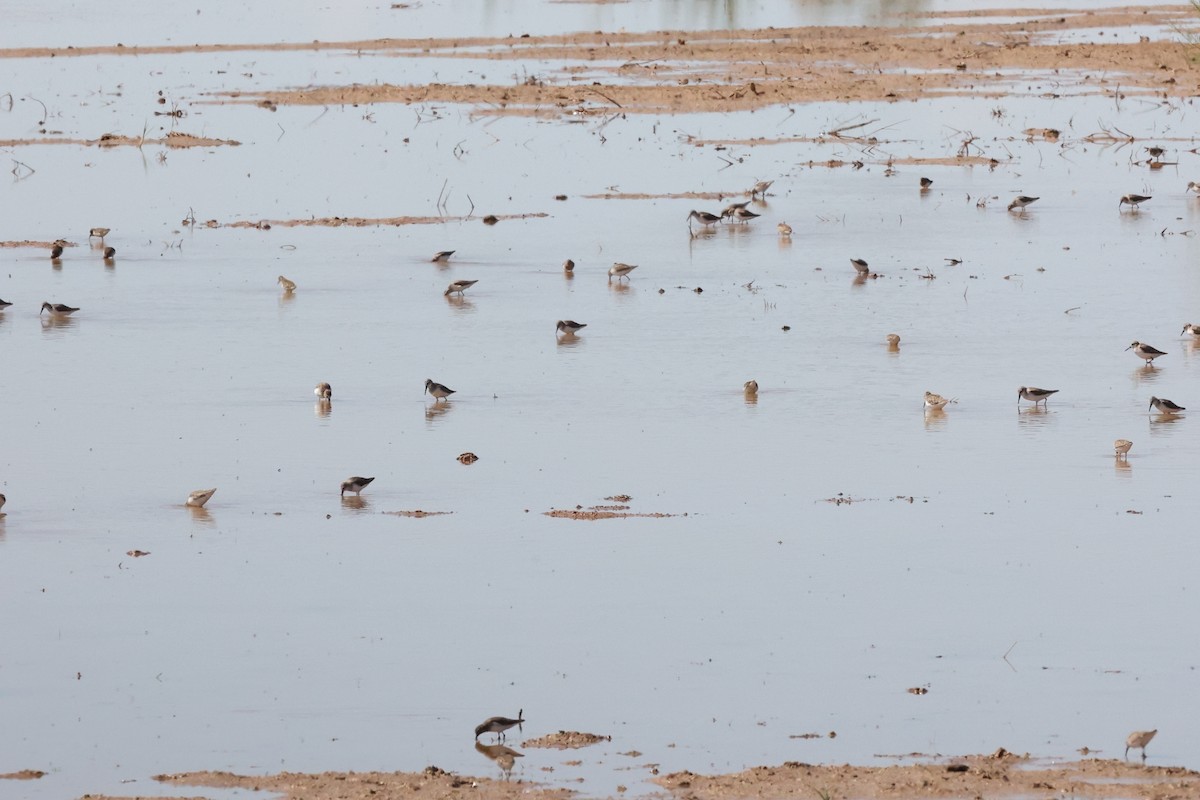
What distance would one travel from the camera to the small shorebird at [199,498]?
16.1 m

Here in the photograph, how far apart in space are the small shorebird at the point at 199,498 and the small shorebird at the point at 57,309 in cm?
920

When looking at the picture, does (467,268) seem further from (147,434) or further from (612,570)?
(612,570)

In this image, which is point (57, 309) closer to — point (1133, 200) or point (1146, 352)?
point (1146, 352)

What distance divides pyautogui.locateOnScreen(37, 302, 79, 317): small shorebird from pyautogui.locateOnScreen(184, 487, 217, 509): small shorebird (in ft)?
30.2

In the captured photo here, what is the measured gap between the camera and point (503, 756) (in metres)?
10.7

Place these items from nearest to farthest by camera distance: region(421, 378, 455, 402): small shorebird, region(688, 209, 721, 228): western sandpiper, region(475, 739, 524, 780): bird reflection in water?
region(475, 739, 524, 780): bird reflection in water < region(421, 378, 455, 402): small shorebird < region(688, 209, 721, 228): western sandpiper

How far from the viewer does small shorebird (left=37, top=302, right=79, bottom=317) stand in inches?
969

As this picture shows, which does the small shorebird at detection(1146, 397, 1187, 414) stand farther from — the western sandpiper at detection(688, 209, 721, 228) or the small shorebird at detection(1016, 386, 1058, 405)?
the western sandpiper at detection(688, 209, 721, 228)

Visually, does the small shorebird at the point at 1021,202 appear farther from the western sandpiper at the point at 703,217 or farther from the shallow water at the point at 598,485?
the western sandpiper at the point at 703,217

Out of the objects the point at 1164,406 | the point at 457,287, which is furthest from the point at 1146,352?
the point at 457,287

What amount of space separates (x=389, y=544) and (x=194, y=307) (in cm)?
1078

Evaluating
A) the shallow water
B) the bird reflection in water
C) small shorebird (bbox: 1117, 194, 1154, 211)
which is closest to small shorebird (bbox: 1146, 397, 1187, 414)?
the shallow water

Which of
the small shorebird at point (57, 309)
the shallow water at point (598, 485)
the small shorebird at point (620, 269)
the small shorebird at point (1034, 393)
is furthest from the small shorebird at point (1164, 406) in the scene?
the small shorebird at point (57, 309)

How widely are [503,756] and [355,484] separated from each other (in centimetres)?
593
